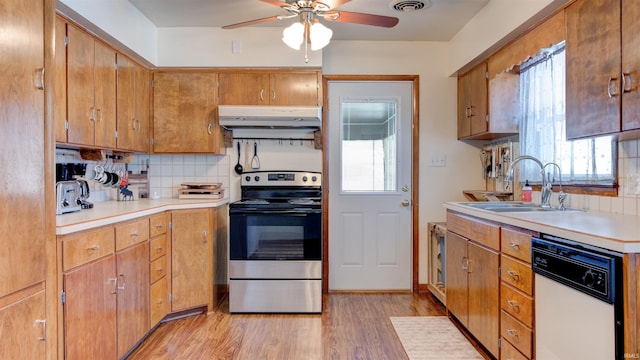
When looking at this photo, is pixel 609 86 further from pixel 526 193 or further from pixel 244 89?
pixel 244 89

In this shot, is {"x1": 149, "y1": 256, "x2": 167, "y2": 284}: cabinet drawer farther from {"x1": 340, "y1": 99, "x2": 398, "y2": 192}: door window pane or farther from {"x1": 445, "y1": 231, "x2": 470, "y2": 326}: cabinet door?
{"x1": 445, "y1": 231, "x2": 470, "y2": 326}: cabinet door

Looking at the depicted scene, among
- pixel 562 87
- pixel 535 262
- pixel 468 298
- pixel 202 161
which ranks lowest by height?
pixel 468 298

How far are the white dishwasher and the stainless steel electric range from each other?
1.61 m

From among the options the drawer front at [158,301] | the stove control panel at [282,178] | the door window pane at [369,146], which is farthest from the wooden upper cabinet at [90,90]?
the door window pane at [369,146]

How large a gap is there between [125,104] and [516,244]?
2694 mm

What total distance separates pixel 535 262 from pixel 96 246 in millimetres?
2107

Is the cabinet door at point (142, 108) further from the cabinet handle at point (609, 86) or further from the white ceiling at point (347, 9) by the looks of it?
the cabinet handle at point (609, 86)

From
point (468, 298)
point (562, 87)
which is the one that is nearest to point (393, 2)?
point (562, 87)

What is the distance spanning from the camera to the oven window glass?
2912 mm

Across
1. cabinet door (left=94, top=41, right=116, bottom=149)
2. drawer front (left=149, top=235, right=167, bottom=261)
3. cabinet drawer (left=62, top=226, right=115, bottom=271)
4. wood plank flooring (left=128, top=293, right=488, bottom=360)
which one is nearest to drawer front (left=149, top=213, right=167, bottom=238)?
drawer front (left=149, top=235, right=167, bottom=261)

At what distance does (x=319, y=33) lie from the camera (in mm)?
2092

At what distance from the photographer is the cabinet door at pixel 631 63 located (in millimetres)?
1521

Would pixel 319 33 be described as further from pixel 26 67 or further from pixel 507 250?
pixel 507 250

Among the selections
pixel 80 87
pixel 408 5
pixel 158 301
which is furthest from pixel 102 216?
pixel 408 5
